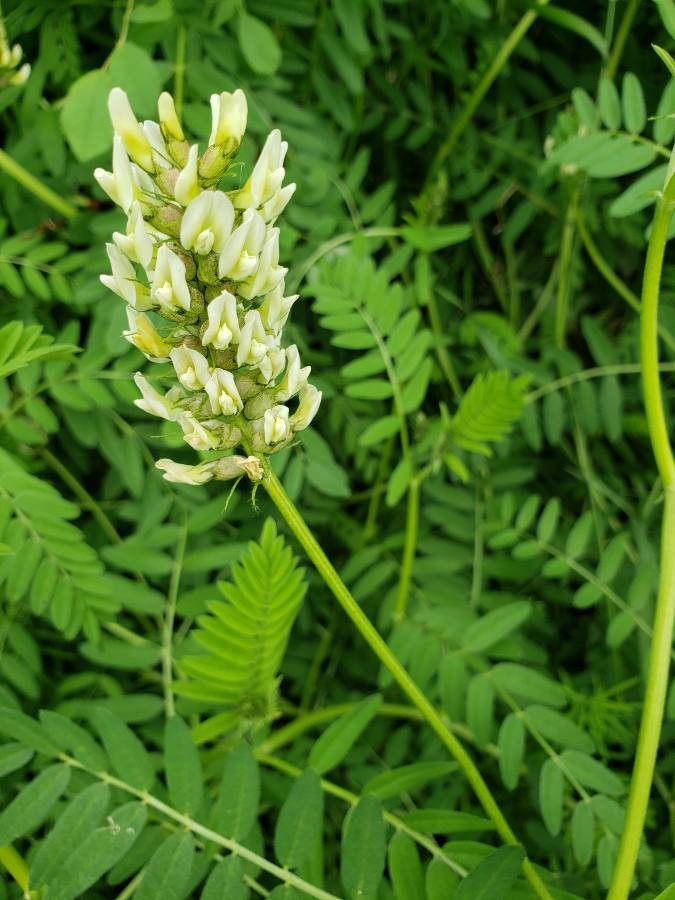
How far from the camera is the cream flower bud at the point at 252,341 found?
78 cm

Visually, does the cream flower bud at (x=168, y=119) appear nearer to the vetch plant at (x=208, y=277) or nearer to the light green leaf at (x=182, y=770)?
the vetch plant at (x=208, y=277)

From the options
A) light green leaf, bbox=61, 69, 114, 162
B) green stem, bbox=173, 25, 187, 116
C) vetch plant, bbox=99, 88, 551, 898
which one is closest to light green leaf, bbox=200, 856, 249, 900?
vetch plant, bbox=99, 88, 551, 898

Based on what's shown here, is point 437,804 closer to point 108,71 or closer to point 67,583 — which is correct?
point 67,583

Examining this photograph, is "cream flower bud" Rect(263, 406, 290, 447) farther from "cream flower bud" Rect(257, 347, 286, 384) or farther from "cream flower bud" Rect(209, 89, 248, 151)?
"cream flower bud" Rect(209, 89, 248, 151)

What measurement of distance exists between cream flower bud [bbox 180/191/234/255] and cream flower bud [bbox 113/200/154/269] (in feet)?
0.10

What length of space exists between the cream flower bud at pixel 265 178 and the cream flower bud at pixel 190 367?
145 millimetres

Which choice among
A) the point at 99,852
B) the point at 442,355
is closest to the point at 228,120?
the point at 99,852

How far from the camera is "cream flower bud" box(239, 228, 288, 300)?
78 cm

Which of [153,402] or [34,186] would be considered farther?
[34,186]

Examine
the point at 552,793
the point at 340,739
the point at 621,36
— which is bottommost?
the point at 552,793

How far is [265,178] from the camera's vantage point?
78 cm

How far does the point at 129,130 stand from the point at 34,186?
0.80 metres

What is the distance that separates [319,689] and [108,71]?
112cm

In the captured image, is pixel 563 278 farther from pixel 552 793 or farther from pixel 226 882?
pixel 226 882
